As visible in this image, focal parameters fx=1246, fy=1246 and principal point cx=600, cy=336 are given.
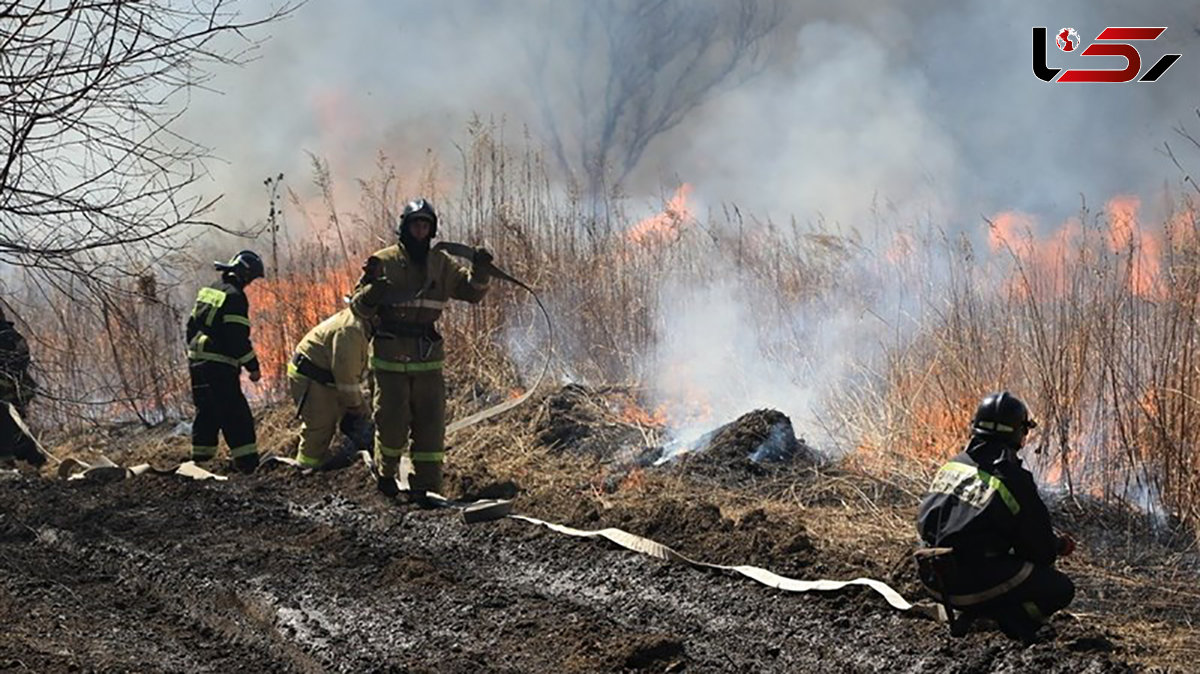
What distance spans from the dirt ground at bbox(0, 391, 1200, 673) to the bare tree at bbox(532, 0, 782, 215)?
42.7 feet

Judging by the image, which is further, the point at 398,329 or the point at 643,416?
the point at 643,416

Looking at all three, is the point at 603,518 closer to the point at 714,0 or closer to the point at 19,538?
the point at 19,538

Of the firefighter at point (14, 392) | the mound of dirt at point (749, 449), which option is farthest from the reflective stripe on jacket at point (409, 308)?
the firefighter at point (14, 392)

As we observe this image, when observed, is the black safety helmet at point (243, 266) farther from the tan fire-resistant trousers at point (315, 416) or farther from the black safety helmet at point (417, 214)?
the black safety helmet at point (417, 214)

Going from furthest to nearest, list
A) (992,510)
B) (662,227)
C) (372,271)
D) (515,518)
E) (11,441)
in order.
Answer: (662,227)
(11,441)
(372,271)
(515,518)
(992,510)

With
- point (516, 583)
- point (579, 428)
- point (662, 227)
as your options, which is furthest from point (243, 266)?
point (516, 583)

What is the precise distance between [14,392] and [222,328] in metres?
3.17

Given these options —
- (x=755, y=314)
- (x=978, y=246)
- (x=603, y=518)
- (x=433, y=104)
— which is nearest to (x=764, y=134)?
(x=433, y=104)

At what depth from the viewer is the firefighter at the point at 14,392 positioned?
5.26 metres

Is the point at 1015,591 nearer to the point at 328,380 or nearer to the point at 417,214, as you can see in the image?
the point at 417,214

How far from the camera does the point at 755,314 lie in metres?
10.7

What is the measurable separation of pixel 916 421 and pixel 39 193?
219 inches

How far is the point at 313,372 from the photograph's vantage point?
8.91 meters
